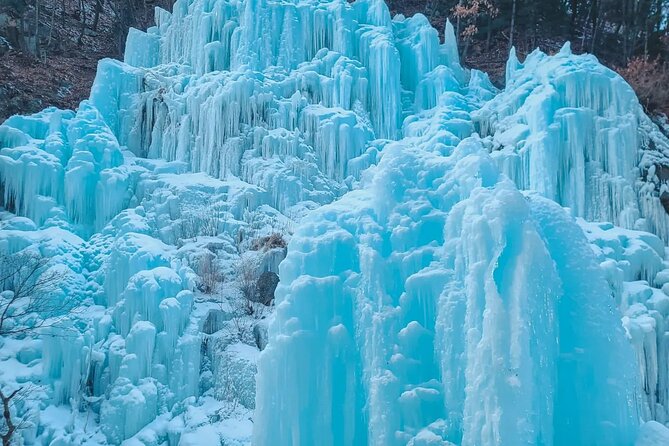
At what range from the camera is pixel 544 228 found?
20.7ft

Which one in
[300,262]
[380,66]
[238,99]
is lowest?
[300,262]

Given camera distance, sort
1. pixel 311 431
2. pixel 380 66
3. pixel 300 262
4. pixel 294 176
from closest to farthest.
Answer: pixel 311 431, pixel 300 262, pixel 294 176, pixel 380 66

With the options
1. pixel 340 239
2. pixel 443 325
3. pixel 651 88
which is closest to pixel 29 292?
pixel 340 239

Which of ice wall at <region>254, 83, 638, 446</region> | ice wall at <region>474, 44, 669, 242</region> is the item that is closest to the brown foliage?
ice wall at <region>474, 44, 669, 242</region>

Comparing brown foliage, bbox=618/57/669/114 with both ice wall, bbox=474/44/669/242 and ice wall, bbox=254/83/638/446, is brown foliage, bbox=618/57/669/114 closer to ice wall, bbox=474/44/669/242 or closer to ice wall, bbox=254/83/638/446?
ice wall, bbox=474/44/669/242

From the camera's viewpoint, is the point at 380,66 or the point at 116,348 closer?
the point at 116,348

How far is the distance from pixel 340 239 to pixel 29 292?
664 centimetres

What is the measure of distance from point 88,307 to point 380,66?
10351mm

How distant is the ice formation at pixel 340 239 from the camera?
18.5ft

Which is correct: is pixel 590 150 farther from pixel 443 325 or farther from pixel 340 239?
pixel 443 325

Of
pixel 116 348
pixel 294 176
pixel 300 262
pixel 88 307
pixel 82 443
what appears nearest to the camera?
pixel 300 262

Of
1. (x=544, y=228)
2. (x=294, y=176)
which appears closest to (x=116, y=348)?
(x=294, y=176)

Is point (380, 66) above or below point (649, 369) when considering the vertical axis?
above

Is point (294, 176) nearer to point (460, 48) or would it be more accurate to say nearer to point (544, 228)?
point (544, 228)
